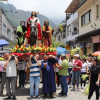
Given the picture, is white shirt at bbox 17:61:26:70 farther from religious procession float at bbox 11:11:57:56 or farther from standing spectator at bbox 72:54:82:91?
standing spectator at bbox 72:54:82:91

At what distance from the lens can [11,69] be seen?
7.42 metres

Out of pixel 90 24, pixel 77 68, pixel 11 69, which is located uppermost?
pixel 90 24

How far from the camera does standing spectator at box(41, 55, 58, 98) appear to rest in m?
7.84

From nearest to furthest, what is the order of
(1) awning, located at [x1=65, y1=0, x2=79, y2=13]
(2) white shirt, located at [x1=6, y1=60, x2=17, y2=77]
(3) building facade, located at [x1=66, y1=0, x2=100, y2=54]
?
1. (2) white shirt, located at [x1=6, y1=60, x2=17, y2=77]
2. (3) building facade, located at [x1=66, y1=0, x2=100, y2=54]
3. (1) awning, located at [x1=65, y1=0, x2=79, y2=13]

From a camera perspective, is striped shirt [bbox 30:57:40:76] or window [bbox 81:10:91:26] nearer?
striped shirt [bbox 30:57:40:76]

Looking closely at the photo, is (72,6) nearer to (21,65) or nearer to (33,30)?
(21,65)

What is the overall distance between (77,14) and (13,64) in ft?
70.7

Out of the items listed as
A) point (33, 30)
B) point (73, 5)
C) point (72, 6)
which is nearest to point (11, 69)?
point (33, 30)

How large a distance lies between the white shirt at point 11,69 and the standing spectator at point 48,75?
114 cm

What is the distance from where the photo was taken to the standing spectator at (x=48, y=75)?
784cm

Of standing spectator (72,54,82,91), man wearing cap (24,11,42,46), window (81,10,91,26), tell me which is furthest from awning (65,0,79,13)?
standing spectator (72,54,82,91)

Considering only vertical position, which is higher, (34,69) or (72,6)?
(72,6)

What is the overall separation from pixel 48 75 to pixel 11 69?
1.51m

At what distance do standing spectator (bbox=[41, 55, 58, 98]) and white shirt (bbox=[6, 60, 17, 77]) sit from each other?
1145mm
